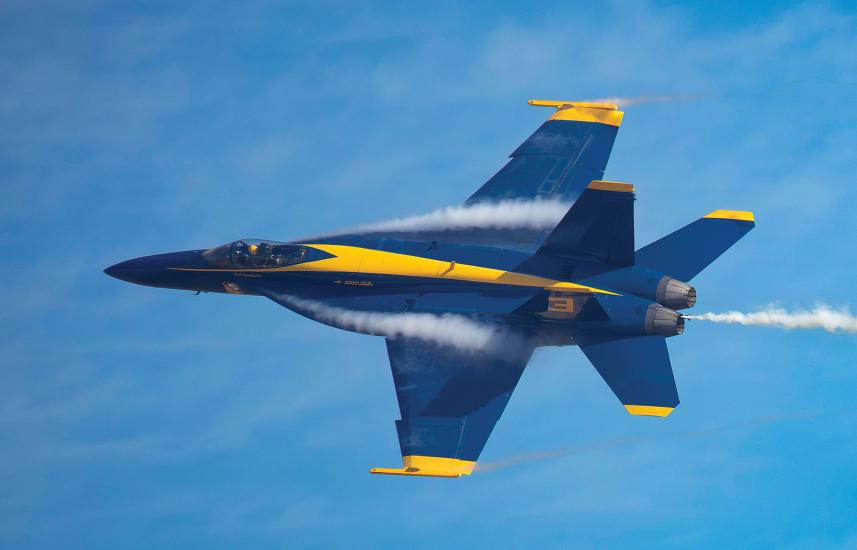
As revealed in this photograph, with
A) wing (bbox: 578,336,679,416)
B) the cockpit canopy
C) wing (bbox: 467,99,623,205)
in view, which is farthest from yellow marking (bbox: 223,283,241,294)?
wing (bbox: 578,336,679,416)

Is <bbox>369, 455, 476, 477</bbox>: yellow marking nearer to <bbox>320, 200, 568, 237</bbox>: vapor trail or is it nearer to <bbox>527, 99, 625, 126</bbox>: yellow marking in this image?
<bbox>320, 200, 568, 237</bbox>: vapor trail

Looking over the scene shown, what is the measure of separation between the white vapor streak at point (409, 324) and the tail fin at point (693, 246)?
503cm

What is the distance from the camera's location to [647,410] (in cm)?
4434

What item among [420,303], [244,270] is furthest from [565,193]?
[244,270]

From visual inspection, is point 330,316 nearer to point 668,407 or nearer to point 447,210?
point 447,210

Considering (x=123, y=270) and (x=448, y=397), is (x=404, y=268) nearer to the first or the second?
(x=448, y=397)

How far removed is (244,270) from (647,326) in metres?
12.1

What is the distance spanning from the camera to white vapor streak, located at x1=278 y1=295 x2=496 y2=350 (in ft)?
152

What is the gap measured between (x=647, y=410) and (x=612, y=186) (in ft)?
20.1

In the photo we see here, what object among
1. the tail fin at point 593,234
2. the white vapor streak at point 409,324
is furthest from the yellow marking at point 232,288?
the tail fin at point 593,234

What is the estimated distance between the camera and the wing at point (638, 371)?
44375 mm

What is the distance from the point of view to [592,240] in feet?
147

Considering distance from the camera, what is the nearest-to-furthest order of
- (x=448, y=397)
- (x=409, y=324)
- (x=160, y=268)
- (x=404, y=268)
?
(x=448, y=397) → (x=404, y=268) → (x=409, y=324) → (x=160, y=268)

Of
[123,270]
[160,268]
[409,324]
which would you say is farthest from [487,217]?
[123,270]
